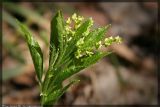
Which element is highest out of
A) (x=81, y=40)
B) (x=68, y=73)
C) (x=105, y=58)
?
(x=105, y=58)

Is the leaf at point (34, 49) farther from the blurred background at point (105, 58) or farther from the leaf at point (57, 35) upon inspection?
the blurred background at point (105, 58)

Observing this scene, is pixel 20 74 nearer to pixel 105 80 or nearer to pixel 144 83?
pixel 105 80

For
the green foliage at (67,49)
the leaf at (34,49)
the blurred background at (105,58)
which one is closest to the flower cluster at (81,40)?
the green foliage at (67,49)

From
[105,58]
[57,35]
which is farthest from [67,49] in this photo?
[105,58]

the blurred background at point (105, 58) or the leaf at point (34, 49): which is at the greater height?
the blurred background at point (105, 58)

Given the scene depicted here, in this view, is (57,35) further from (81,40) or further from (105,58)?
(105,58)

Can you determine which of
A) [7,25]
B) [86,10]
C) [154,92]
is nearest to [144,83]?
[154,92]
